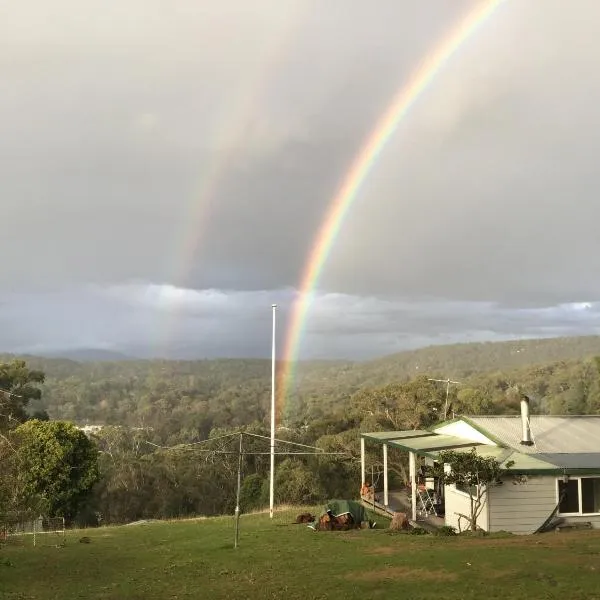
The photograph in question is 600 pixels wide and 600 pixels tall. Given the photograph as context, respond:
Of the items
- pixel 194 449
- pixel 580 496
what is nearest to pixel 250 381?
pixel 194 449

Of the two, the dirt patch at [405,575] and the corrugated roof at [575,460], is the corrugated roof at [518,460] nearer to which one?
the corrugated roof at [575,460]

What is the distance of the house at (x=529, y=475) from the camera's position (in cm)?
1822

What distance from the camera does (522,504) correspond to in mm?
18281

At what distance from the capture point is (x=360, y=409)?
161 feet

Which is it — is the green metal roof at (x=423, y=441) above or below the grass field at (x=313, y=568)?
above

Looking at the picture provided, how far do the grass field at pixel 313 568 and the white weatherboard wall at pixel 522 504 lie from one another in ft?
3.80

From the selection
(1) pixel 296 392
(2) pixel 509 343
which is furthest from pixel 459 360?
(1) pixel 296 392

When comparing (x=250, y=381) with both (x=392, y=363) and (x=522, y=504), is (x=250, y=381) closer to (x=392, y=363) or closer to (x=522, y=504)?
(x=392, y=363)

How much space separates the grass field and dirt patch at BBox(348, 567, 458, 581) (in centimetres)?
2

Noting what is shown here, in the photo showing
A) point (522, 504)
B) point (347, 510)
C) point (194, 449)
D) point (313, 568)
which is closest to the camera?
point (313, 568)

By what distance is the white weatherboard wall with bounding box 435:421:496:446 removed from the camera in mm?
22237

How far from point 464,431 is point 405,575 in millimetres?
11977

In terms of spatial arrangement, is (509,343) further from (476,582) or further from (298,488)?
(476,582)

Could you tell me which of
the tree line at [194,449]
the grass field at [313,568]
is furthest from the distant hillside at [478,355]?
the grass field at [313,568]
